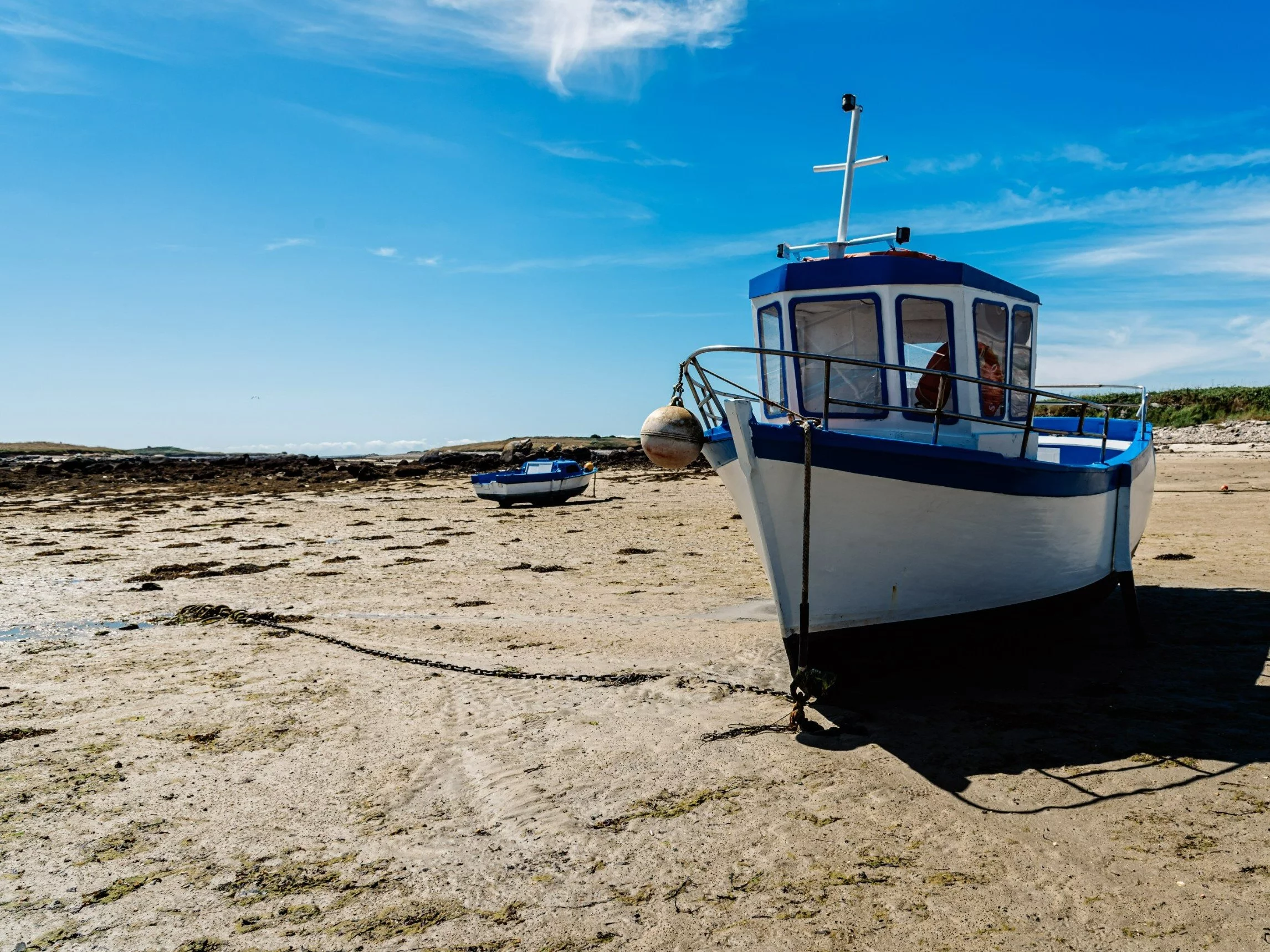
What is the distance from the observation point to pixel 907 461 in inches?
222

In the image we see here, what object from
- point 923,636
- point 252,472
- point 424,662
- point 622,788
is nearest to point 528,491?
point 424,662

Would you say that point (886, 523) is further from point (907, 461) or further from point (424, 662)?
point (424, 662)

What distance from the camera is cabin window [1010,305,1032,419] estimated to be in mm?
7922

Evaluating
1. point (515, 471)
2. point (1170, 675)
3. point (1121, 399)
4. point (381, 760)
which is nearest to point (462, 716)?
point (381, 760)

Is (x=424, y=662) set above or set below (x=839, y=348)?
below

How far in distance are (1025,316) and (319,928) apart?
802 cm

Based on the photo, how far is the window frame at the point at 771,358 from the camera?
24.0 ft

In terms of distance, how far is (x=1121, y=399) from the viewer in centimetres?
5056

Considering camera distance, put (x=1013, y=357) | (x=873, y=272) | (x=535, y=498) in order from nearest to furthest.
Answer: (x=873, y=272)
(x=1013, y=357)
(x=535, y=498)

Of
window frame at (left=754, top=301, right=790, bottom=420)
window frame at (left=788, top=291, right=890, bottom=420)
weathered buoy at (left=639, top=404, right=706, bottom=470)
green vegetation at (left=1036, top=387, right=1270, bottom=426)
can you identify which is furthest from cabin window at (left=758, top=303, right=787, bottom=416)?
green vegetation at (left=1036, top=387, right=1270, bottom=426)

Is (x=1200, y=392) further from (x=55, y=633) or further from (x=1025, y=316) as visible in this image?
(x=55, y=633)

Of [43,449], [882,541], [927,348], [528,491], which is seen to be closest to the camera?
[882,541]

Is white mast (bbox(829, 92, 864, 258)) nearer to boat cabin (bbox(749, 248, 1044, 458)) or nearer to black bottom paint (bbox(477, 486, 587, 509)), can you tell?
boat cabin (bbox(749, 248, 1044, 458))

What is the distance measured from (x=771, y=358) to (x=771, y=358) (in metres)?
0.06
